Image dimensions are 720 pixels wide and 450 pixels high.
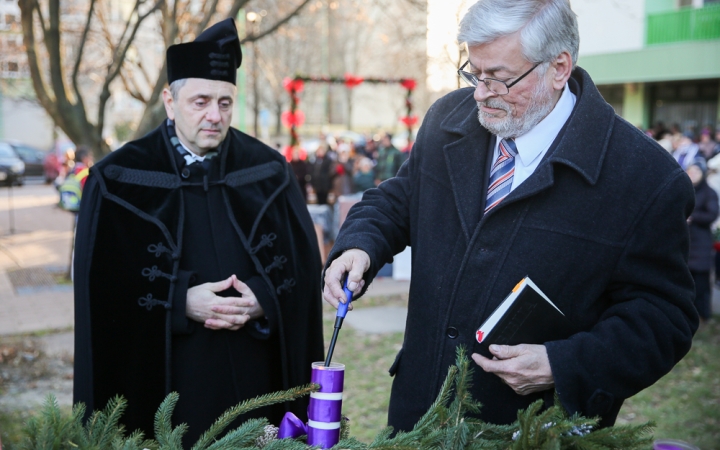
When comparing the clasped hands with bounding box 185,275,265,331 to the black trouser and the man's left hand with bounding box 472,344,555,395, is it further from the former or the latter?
the black trouser

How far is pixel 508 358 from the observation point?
83.0 inches

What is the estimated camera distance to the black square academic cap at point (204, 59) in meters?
3.16

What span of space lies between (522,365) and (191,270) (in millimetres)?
1594

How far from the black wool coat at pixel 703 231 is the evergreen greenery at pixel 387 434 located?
6931mm

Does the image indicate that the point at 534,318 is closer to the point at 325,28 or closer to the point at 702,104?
the point at 702,104

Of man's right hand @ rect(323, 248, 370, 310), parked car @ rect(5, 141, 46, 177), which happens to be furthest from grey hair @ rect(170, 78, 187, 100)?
parked car @ rect(5, 141, 46, 177)

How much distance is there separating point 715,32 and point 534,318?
70.7 feet

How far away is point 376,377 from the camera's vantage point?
6.34 meters

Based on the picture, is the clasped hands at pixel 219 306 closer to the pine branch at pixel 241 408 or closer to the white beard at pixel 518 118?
the pine branch at pixel 241 408

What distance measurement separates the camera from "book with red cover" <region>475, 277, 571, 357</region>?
2.05 metres

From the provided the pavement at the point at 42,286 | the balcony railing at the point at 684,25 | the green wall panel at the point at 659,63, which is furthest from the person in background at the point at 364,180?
the balcony railing at the point at 684,25

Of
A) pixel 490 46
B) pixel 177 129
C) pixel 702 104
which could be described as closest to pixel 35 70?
pixel 177 129

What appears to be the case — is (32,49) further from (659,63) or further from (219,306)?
(659,63)

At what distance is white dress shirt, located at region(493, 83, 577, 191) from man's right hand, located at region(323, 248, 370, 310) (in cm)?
54
